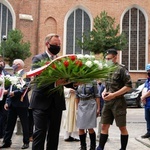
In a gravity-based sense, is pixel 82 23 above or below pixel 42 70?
above

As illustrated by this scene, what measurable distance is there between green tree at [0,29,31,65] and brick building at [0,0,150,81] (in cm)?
518

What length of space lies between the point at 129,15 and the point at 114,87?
3192 centimetres

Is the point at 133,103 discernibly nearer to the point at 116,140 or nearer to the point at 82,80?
the point at 116,140

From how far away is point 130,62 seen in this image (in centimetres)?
3653

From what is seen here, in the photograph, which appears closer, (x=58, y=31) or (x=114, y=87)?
(x=114, y=87)

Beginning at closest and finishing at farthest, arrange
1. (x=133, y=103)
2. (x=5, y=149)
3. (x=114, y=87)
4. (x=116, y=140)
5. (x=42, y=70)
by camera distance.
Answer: (x=42, y=70), (x=114, y=87), (x=5, y=149), (x=116, y=140), (x=133, y=103)

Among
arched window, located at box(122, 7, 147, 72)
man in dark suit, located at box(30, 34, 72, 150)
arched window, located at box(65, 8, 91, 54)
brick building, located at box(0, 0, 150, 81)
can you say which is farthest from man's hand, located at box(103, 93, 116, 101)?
arched window, located at box(122, 7, 147, 72)

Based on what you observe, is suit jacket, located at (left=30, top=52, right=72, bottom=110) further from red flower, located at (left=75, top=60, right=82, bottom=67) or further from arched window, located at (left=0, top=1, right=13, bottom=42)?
arched window, located at (left=0, top=1, right=13, bottom=42)

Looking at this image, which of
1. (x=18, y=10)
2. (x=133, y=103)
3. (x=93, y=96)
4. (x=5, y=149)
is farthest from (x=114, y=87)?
(x=18, y=10)

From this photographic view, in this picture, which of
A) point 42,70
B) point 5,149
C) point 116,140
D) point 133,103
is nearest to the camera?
point 42,70

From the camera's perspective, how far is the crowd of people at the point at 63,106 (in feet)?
16.7

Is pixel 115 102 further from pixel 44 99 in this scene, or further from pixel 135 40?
pixel 135 40

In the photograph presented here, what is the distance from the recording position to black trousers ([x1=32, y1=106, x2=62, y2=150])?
16.4 ft

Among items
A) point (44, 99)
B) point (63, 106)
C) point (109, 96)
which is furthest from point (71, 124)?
point (44, 99)
